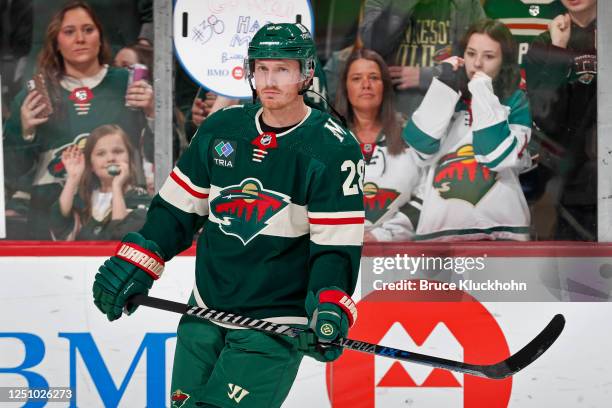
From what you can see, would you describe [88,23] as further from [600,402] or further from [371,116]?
[600,402]

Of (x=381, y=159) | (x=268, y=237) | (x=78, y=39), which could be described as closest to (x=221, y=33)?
(x=78, y=39)

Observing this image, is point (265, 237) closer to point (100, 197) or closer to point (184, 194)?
point (184, 194)

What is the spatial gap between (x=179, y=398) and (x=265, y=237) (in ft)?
1.50

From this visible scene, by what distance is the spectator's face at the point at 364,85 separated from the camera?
13.4 feet

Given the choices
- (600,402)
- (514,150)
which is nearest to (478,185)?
(514,150)

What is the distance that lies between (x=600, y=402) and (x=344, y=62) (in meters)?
1.55

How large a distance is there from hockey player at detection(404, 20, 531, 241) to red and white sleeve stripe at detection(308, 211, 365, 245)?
4.66 ft

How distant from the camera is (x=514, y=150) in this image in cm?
410

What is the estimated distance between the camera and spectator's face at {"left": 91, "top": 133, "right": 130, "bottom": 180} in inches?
163

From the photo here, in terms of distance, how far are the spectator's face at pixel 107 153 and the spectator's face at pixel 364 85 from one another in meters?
0.88

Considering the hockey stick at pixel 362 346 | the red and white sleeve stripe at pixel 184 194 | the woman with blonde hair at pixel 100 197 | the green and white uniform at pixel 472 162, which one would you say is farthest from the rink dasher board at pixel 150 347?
the red and white sleeve stripe at pixel 184 194

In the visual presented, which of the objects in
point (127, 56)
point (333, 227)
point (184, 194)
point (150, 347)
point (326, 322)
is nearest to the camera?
point (326, 322)

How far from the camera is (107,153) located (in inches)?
163

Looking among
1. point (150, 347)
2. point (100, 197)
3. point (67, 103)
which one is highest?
point (67, 103)
